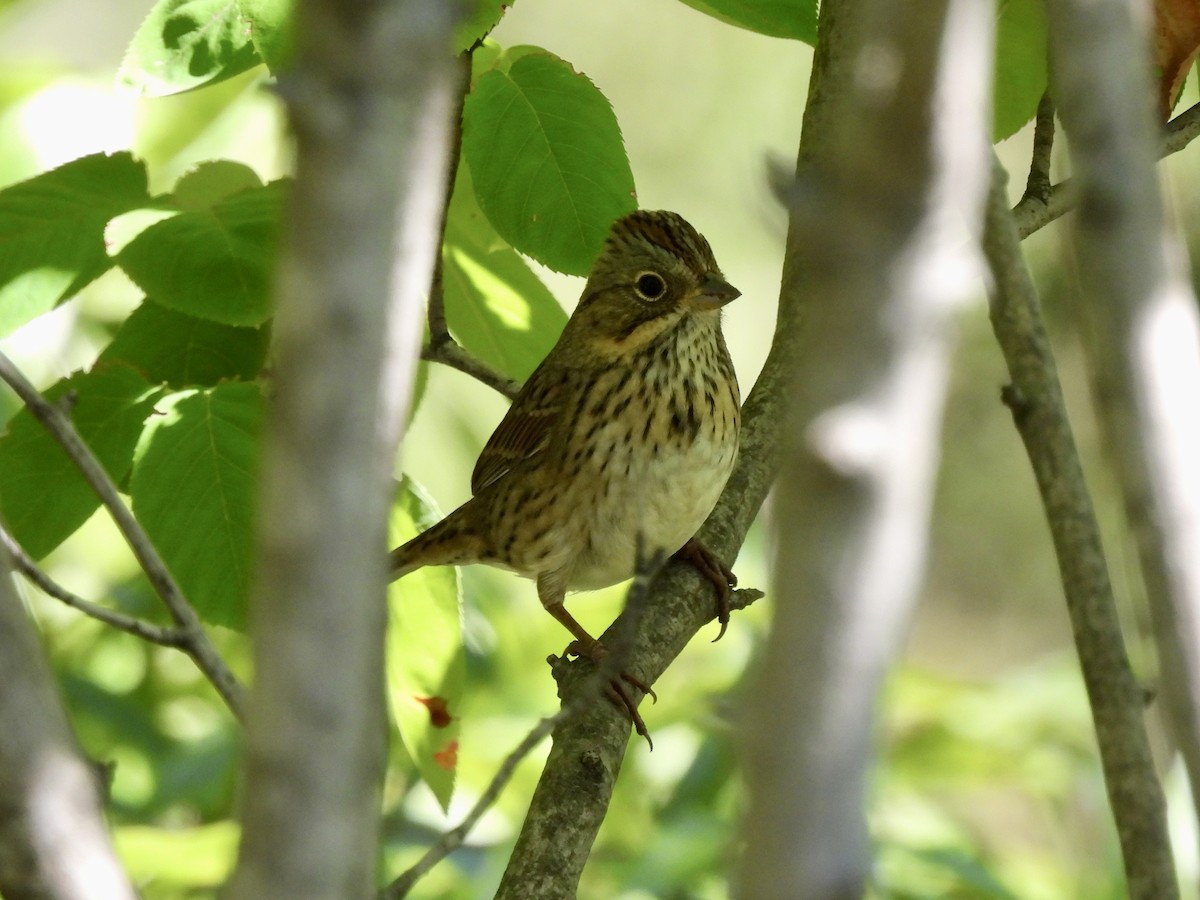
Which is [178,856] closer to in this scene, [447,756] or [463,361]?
[447,756]

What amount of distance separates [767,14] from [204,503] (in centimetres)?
112

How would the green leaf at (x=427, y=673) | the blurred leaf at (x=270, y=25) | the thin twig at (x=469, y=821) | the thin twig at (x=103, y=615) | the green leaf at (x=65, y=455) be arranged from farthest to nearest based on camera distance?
the green leaf at (x=427, y=673) → the green leaf at (x=65, y=455) → the blurred leaf at (x=270, y=25) → the thin twig at (x=103, y=615) → the thin twig at (x=469, y=821)

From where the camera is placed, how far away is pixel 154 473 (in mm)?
2104

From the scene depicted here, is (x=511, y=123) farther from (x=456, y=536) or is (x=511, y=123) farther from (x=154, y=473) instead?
(x=456, y=536)

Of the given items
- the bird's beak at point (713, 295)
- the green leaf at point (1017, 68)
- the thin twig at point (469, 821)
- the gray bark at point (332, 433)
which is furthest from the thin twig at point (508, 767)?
the bird's beak at point (713, 295)

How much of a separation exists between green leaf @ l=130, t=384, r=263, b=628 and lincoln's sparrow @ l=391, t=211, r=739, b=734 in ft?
3.77

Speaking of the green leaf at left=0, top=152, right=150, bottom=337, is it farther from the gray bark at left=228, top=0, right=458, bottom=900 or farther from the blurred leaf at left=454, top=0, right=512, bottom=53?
the gray bark at left=228, top=0, right=458, bottom=900

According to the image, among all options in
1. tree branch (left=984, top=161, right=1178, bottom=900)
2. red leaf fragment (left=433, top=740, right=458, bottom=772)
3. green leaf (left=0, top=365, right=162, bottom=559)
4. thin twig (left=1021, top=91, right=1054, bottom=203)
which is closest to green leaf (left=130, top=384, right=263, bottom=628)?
green leaf (left=0, top=365, right=162, bottom=559)

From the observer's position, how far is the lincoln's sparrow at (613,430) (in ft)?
10.6

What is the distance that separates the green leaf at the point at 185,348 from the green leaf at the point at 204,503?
330 mm

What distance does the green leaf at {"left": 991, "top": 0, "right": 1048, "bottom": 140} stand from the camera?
2.43 m

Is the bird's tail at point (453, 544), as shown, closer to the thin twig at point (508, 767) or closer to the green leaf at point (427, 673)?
the green leaf at point (427, 673)

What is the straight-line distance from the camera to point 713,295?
11.2ft

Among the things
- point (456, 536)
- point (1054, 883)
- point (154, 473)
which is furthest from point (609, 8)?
point (154, 473)
